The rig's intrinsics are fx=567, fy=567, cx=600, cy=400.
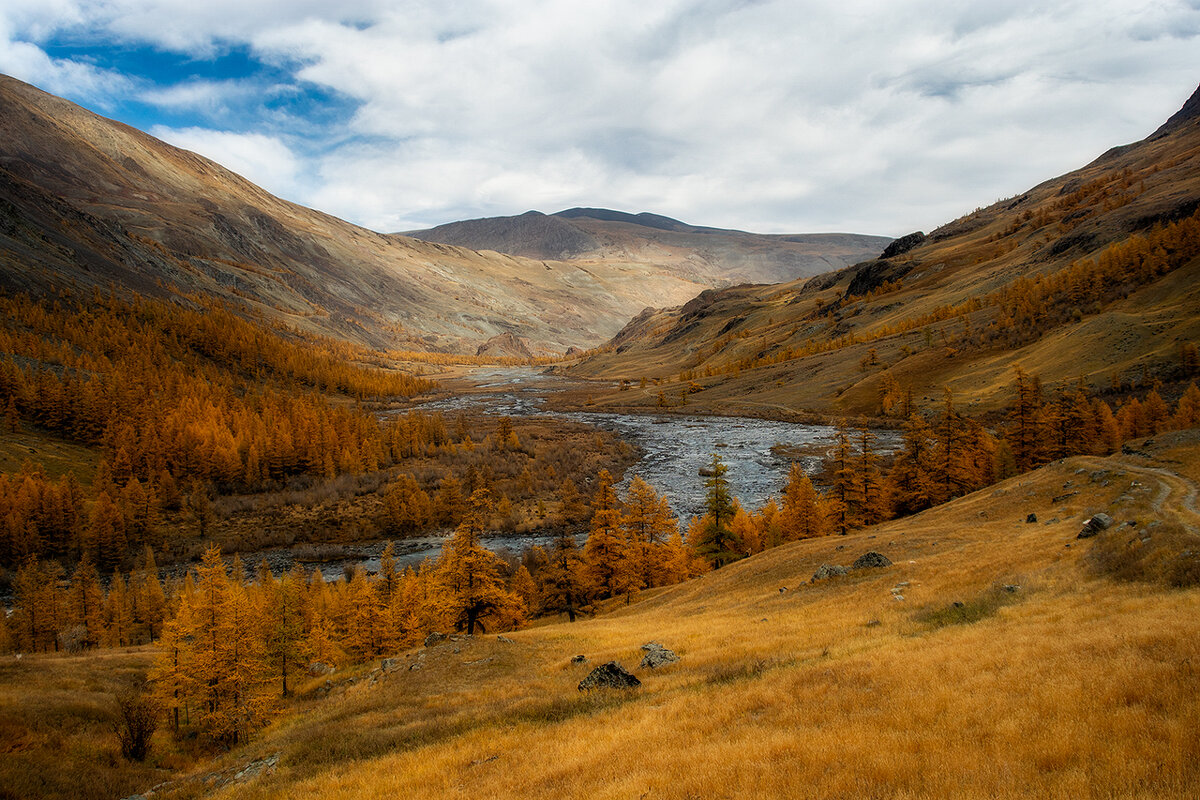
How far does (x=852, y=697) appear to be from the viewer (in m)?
11.5

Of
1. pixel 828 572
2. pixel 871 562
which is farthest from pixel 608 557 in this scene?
pixel 871 562

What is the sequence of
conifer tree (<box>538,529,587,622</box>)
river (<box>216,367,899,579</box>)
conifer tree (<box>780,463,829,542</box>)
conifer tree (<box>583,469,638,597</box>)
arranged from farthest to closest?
river (<box>216,367,899,579</box>) → conifer tree (<box>780,463,829,542</box>) → conifer tree (<box>583,469,638,597</box>) → conifer tree (<box>538,529,587,622</box>)

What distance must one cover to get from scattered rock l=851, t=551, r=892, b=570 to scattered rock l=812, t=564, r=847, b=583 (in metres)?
0.54

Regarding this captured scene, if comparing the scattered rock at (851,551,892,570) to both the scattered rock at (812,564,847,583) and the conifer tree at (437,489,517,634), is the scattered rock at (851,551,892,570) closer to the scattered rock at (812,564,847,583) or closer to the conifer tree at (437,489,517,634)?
the scattered rock at (812,564,847,583)

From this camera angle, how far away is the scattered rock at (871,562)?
84.2ft

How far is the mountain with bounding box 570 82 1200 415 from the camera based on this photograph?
71.6 meters

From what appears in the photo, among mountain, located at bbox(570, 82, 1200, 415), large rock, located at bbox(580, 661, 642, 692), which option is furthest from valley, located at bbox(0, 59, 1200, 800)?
mountain, located at bbox(570, 82, 1200, 415)

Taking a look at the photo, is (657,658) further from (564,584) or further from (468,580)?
(564,584)

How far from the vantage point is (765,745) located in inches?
383

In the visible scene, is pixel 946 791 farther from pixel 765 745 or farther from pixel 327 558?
pixel 327 558

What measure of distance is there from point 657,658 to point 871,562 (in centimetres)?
1301

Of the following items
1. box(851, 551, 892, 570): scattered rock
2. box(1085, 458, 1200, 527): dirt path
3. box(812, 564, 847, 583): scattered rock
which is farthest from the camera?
box(812, 564, 847, 583): scattered rock

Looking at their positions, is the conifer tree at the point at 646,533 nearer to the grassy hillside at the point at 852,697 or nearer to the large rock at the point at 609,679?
the grassy hillside at the point at 852,697

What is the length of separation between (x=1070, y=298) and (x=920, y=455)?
6553cm
